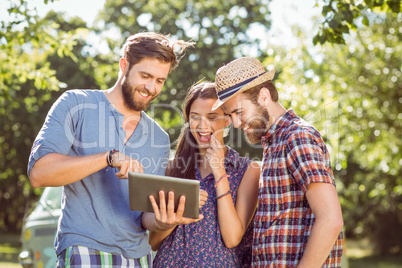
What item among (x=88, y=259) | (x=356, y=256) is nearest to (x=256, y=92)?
(x=88, y=259)

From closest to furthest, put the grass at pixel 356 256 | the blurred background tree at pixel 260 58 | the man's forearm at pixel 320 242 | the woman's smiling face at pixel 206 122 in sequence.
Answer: the man's forearm at pixel 320 242 → the woman's smiling face at pixel 206 122 → the blurred background tree at pixel 260 58 → the grass at pixel 356 256

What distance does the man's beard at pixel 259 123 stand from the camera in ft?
9.85

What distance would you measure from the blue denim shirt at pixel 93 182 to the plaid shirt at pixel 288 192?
0.75 meters

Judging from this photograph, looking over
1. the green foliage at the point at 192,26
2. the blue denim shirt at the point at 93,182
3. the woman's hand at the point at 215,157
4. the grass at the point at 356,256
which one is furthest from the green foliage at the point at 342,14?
the grass at the point at 356,256

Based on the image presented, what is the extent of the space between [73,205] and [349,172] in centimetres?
2091

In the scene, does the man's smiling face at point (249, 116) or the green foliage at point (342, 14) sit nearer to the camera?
the man's smiling face at point (249, 116)

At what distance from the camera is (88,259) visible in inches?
109

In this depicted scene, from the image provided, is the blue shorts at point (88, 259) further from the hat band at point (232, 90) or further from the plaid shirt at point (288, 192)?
the hat band at point (232, 90)

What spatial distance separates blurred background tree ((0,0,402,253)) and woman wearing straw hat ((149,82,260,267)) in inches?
140

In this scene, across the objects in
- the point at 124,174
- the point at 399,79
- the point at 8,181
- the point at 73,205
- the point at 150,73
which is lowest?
the point at 8,181

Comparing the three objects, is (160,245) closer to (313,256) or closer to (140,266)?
(140,266)

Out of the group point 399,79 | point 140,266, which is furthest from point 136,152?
point 399,79

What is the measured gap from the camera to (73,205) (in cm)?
286

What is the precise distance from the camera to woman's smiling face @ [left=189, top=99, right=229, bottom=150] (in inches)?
138
